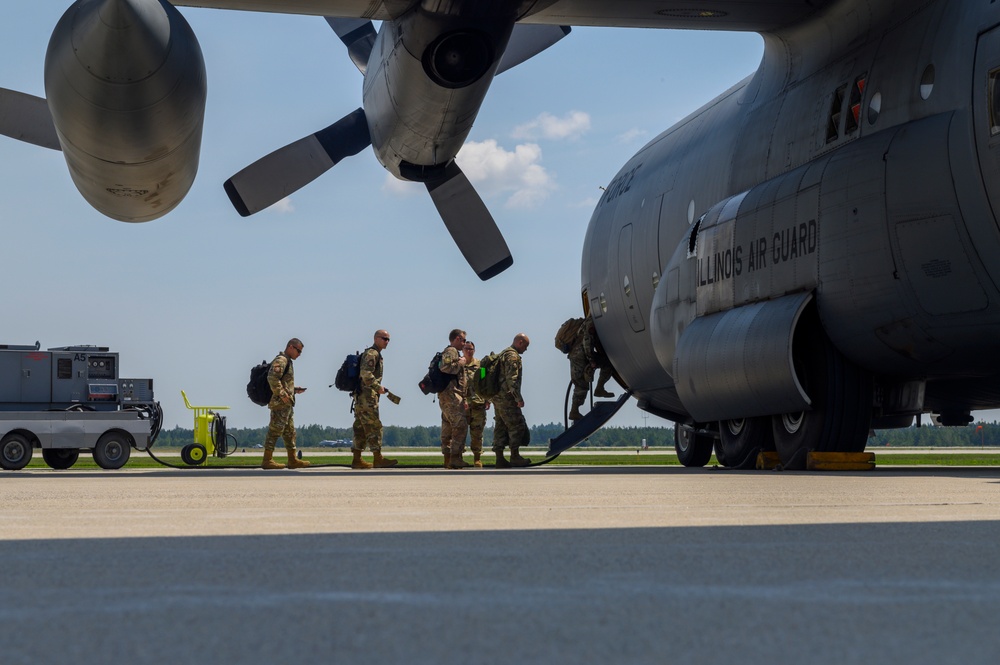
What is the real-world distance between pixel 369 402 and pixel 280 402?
1312 millimetres

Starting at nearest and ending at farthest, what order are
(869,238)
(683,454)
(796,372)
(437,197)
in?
(869,238) → (796,372) → (437,197) → (683,454)

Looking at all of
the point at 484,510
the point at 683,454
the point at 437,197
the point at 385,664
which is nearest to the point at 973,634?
the point at 385,664

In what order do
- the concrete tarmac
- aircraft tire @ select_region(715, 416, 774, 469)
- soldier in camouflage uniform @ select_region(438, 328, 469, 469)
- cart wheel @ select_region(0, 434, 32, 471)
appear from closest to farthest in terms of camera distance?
1. the concrete tarmac
2. aircraft tire @ select_region(715, 416, 774, 469)
3. soldier in camouflage uniform @ select_region(438, 328, 469, 469)
4. cart wheel @ select_region(0, 434, 32, 471)

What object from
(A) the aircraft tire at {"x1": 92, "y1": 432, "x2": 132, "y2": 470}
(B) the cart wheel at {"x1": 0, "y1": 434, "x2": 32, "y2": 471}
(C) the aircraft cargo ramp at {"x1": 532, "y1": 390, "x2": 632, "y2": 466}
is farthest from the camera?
(A) the aircraft tire at {"x1": 92, "y1": 432, "x2": 132, "y2": 470}

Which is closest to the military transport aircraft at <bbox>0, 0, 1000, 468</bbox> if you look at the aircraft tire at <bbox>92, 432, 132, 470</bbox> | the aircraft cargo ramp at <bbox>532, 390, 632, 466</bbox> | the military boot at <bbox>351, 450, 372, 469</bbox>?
the aircraft cargo ramp at <bbox>532, 390, 632, 466</bbox>

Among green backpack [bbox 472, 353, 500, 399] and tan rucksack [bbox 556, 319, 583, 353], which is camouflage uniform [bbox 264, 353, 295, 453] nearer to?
green backpack [bbox 472, 353, 500, 399]

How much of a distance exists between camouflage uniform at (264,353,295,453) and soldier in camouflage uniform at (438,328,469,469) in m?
2.21

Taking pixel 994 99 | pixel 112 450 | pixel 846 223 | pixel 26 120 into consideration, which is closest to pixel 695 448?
pixel 846 223

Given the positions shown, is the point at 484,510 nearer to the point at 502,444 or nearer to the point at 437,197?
the point at 437,197

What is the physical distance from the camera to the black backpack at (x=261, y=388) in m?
17.5

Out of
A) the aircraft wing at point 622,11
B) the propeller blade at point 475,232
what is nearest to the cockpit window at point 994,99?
the aircraft wing at point 622,11

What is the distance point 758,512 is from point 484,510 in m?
1.36

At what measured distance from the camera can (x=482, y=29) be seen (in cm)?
1087

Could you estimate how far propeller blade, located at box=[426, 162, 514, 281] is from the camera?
1366 centimetres
